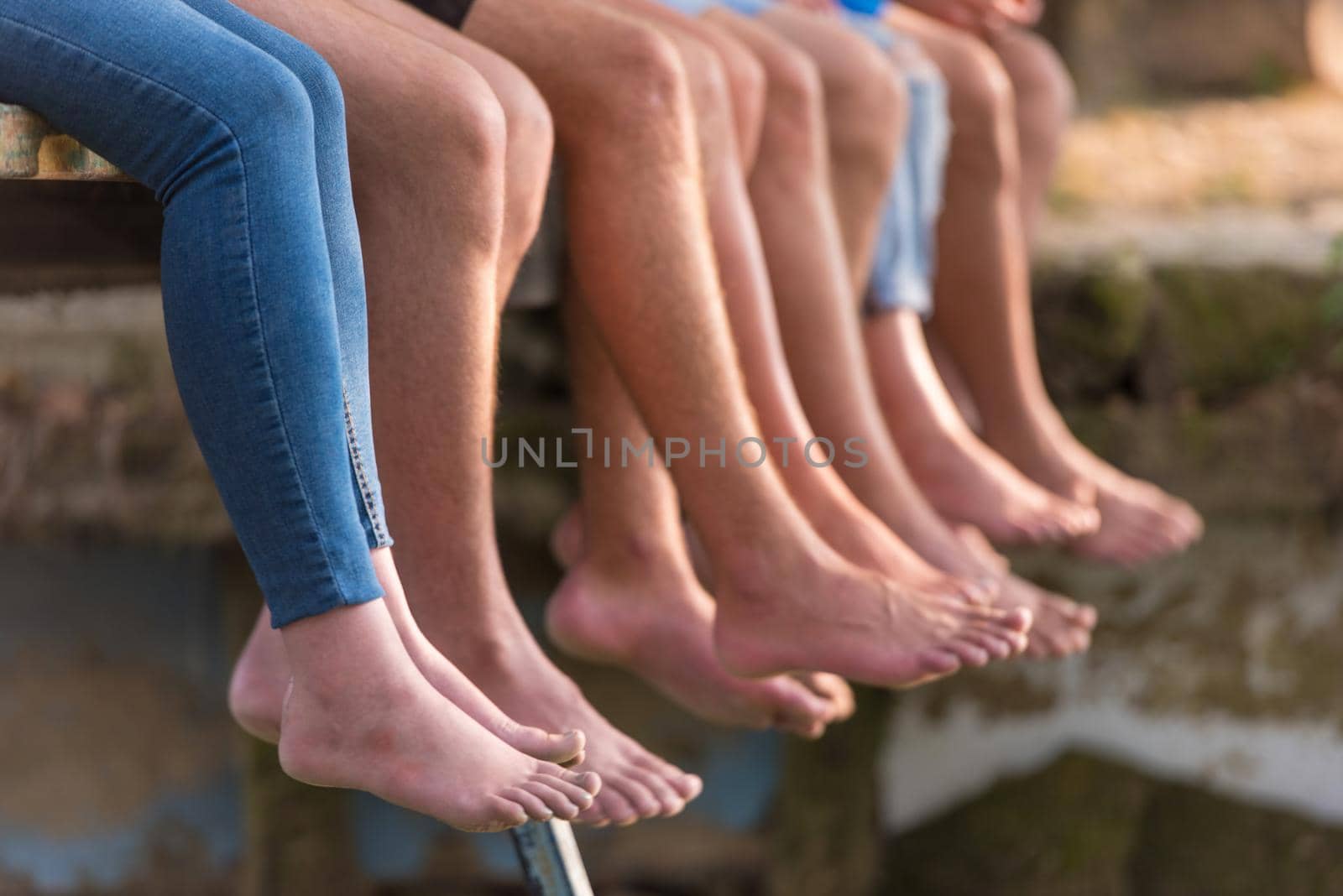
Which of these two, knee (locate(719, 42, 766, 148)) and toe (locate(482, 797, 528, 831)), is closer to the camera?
toe (locate(482, 797, 528, 831))

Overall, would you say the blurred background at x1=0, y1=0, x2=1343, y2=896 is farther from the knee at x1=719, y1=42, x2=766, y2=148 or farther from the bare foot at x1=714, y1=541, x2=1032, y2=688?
the bare foot at x1=714, y1=541, x2=1032, y2=688

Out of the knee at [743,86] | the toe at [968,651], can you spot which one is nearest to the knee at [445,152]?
the knee at [743,86]

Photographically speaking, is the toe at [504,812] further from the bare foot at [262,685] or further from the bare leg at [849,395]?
the bare leg at [849,395]

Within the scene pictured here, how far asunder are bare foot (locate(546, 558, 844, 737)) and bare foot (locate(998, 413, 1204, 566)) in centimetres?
62

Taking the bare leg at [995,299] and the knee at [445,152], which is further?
the bare leg at [995,299]

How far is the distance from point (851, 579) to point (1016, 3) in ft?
4.51

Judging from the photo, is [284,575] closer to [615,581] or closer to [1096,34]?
[615,581]

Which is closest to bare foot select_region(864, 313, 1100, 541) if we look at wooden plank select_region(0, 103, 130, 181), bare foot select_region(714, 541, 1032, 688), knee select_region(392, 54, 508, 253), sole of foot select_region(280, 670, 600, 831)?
bare foot select_region(714, 541, 1032, 688)

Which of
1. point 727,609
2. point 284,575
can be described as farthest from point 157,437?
point 284,575

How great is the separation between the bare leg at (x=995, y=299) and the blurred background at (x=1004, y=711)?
16.3 inches

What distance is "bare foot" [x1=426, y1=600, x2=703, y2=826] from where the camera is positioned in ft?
4.48

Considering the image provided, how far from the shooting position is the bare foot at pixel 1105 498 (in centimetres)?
221

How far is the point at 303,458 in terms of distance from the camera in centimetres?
112

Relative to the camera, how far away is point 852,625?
5.03 ft
